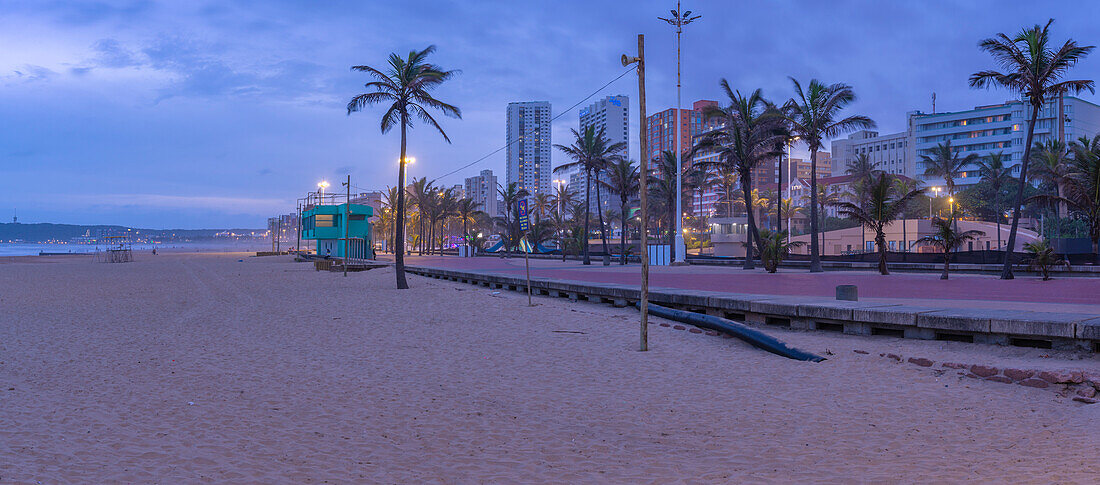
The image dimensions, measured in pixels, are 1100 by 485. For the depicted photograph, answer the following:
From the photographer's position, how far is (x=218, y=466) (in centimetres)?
515

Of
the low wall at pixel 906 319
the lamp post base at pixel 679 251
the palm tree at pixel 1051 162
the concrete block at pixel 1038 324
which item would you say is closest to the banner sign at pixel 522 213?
the low wall at pixel 906 319

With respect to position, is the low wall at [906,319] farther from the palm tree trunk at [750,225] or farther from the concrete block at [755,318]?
the palm tree trunk at [750,225]

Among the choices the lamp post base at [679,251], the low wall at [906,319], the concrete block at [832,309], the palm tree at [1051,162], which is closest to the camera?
the low wall at [906,319]

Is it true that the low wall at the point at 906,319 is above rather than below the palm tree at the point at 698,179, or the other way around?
below

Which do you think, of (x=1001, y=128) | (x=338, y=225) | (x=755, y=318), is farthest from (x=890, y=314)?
(x=1001, y=128)

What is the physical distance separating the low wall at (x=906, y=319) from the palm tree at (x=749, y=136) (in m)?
19.0

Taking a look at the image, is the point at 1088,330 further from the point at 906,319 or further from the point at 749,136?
the point at 749,136

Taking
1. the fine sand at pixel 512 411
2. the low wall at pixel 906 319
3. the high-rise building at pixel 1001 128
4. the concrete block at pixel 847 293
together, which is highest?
the high-rise building at pixel 1001 128

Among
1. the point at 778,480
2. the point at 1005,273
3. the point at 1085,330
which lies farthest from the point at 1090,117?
the point at 778,480

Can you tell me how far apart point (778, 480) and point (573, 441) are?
181cm

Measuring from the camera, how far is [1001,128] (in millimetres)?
114312

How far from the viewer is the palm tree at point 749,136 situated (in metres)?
33.4

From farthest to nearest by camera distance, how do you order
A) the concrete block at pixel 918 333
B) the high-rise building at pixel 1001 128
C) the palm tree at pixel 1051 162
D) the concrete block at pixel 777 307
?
the high-rise building at pixel 1001 128
the palm tree at pixel 1051 162
the concrete block at pixel 777 307
the concrete block at pixel 918 333

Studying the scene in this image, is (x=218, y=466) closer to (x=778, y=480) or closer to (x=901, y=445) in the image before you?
(x=778, y=480)
